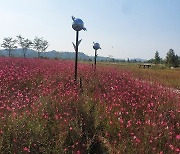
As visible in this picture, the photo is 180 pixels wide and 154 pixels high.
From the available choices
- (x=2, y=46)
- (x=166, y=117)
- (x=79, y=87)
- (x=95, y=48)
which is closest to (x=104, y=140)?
(x=166, y=117)

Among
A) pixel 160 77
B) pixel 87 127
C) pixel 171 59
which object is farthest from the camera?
pixel 171 59

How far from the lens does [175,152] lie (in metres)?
4.16

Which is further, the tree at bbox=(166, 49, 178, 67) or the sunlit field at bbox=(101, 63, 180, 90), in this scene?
the tree at bbox=(166, 49, 178, 67)

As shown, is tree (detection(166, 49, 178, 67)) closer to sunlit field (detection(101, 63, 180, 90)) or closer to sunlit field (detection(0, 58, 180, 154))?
sunlit field (detection(101, 63, 180, 90))

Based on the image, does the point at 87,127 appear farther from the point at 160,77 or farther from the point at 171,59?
the point at 171,59

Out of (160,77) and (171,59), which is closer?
(160,77)

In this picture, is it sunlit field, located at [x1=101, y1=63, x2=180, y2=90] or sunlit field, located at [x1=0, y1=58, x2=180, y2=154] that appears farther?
sunlit field, located at [x1=101, y1=63, x2=180, y2=90]

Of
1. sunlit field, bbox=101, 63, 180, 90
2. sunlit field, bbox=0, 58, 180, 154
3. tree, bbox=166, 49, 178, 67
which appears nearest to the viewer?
sunlit field, bbox=0, 58, 180, 154

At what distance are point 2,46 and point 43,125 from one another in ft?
226

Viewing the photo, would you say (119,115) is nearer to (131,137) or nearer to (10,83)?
(131,137)

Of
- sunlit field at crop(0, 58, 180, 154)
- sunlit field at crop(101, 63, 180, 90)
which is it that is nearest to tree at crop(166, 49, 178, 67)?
sunlit field at crop(101, 63, 180, 90)

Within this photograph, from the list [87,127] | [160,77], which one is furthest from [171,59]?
[87,127]

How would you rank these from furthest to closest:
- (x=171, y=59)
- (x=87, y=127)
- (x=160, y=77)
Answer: (x=171, y=59) → (x=160, y=77) → (x=87, y=127)

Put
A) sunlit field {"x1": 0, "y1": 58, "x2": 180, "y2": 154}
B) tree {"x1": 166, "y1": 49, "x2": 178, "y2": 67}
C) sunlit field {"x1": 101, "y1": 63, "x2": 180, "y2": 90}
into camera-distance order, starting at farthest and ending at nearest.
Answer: tree {"x1": 166, "y1": 49, "x2": 178, "y2": 67}
sunlit field {"x1": 101, "y1": 63, "x2": 180, "y2": 90}
sunlit field {"x1": 0, "y1": 58, "x2": 180, "y2": 154}
